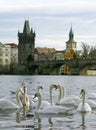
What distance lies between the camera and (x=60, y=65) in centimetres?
12375

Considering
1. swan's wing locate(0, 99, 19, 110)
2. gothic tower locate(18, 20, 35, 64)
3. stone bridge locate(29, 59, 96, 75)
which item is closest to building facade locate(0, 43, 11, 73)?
gothic tower locate(18, 20, 35, 64)

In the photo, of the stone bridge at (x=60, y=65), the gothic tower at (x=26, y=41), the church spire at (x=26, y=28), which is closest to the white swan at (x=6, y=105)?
the stone bridge at (x=60, y=65)

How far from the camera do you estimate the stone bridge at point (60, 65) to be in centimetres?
11494

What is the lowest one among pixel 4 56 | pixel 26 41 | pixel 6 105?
pixel 6 105

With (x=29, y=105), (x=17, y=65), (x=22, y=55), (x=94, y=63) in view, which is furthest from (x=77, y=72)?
(x=29, y=105)

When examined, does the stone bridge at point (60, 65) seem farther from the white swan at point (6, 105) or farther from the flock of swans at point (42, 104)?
the white swan at point (6, 105)

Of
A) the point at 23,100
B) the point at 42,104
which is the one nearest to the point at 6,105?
the point at 23,100

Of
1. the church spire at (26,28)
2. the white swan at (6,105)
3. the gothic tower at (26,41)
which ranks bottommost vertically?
the white swan at (6,105)

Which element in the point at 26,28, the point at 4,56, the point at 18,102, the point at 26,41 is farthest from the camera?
the point at 26,28

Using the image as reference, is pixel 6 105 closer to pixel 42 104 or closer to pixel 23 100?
pixel 23 100

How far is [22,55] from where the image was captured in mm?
173125

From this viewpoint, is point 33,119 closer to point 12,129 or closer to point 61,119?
point 61,119

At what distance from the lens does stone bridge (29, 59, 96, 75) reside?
115 metres

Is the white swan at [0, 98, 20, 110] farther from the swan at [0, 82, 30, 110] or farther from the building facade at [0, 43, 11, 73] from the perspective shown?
the building facade at [0, 43, 11, 73]
